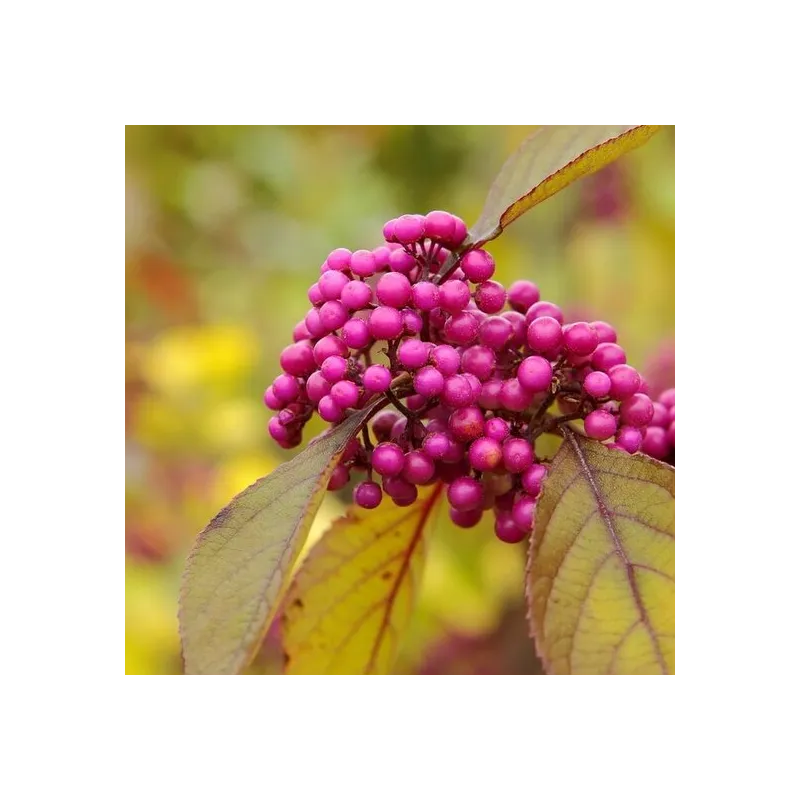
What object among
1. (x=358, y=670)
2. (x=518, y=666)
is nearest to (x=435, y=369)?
(x=358, y=670)

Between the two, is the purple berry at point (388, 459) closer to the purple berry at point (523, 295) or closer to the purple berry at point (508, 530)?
the purple berry at point (508, 530)

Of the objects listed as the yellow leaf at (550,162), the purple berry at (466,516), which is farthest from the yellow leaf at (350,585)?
the yellow leaf at (550,162)

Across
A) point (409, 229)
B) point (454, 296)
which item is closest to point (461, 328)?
point (454, 296)

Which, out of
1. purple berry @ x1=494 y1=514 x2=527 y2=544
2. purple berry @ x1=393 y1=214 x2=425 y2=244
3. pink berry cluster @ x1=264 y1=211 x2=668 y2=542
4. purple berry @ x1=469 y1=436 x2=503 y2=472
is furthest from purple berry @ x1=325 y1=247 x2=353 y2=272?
purple berry @ x1=494 y1=514 x2=527 y2=544

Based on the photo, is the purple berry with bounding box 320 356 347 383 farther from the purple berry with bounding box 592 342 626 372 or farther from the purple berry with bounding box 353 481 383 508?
the purple berry with bounding box 592 342 626 372

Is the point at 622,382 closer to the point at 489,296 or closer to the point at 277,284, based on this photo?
the point at 489,296

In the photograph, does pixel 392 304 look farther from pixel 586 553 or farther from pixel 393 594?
pixel 393 594

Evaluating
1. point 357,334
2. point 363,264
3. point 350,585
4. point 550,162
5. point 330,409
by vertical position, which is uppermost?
point 550,162
